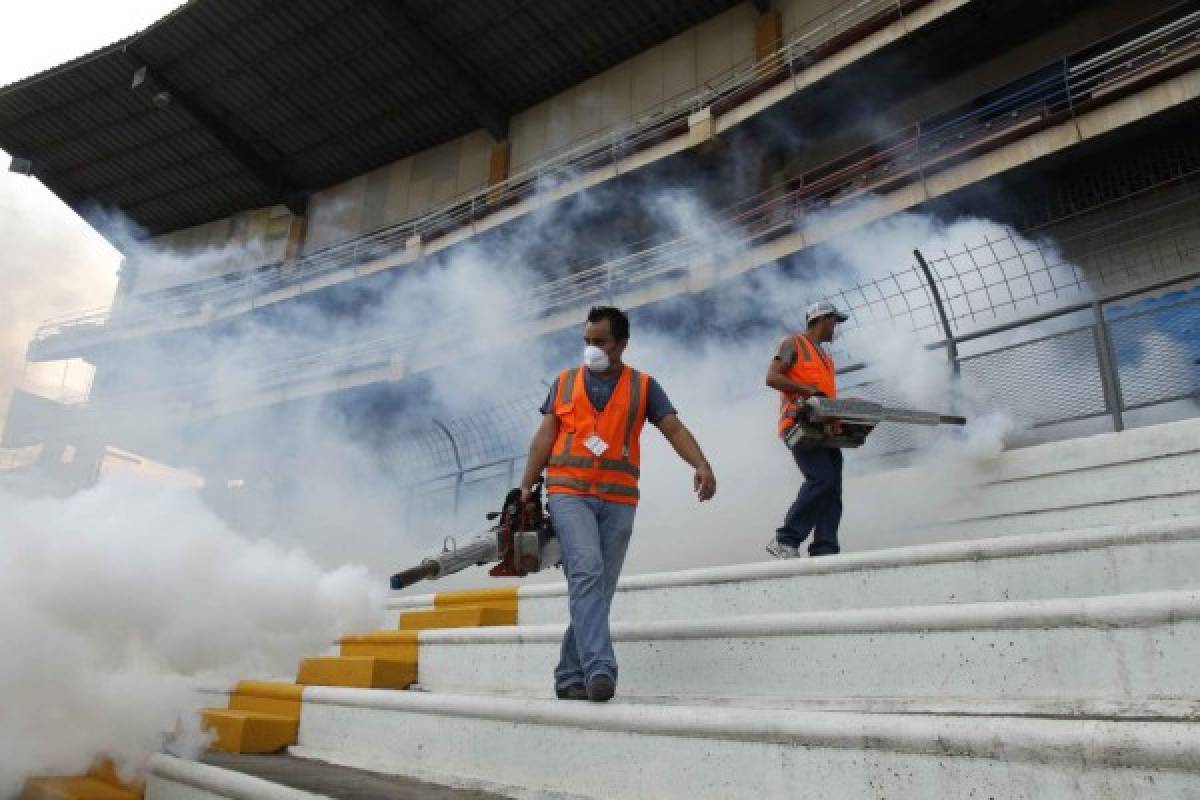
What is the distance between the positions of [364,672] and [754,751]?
92.7 inches

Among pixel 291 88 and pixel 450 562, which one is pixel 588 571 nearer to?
pixel 450 562

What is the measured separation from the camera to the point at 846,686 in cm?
240

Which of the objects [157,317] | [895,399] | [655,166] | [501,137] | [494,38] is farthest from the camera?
[157,317]

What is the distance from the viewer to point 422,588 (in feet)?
23.9

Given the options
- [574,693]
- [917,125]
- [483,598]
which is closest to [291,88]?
[917,125]

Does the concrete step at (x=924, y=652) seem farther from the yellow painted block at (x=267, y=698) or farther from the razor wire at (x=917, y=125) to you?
the razor wire at (x=917, y=125)

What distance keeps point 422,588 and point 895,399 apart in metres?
4.28

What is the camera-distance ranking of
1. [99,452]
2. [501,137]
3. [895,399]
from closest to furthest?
[895,399] < [99,452] < [501,137]

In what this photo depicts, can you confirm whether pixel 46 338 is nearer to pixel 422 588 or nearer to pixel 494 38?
pixel 494 38

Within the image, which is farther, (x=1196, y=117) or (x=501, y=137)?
(x=501, y=137)

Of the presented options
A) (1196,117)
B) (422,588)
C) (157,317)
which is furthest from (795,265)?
(157,317)

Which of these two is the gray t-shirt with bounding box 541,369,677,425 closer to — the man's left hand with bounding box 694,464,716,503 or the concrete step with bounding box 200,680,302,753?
the man's left hand with bounding box 694,464,716,503

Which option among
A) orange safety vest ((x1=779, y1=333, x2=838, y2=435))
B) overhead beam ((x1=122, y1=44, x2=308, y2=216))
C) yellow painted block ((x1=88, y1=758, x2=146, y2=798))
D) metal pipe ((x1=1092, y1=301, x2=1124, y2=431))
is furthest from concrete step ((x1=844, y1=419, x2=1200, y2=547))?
overhead beam ((x1=122, y1=44, x2=308, y2=216))

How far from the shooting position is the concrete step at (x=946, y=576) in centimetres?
240
